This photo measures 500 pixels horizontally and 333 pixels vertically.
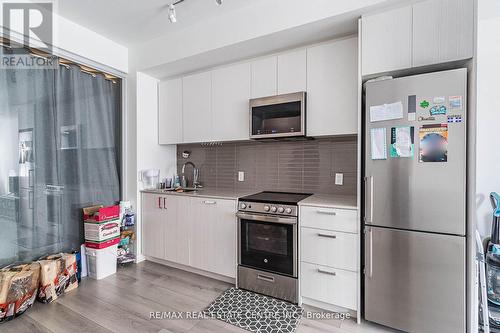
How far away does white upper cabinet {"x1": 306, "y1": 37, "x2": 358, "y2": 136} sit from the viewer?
2.18m

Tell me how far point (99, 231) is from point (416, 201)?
9.75 feet

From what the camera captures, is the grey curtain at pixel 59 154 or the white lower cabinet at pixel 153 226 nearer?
the grey curtain at pixel 59 154

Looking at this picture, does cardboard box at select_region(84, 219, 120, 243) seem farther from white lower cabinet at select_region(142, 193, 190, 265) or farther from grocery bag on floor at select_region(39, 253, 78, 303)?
white lower cabinet at select_region(142, 193, 190, 265)

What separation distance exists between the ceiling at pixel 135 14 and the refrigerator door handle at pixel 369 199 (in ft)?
6.33

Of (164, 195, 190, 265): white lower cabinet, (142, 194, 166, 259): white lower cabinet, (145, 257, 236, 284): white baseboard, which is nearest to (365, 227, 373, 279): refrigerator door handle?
(145, 257, 236, 284): white baseboard

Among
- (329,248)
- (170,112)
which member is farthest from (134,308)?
(170,112)

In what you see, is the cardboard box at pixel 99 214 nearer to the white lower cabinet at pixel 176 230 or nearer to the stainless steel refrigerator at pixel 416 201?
the white lower cabinet at pixel 176 230

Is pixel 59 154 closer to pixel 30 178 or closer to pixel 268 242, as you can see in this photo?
pixel 30 178

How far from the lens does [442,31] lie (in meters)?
1.67

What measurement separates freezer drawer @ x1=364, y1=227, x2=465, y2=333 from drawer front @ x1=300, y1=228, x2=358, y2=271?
0.12 m

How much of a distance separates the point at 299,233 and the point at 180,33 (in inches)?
99.4

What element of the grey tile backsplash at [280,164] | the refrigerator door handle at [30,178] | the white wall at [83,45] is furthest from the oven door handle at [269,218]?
the white wall at [83,45]

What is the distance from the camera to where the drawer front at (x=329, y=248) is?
6.38ft

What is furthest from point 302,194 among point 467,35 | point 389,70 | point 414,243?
point 467,35
